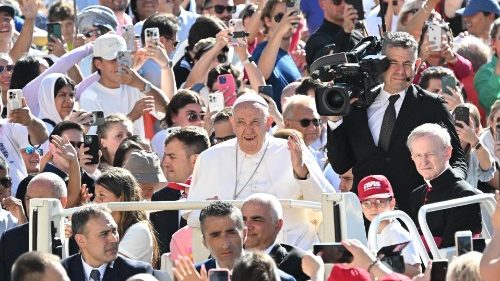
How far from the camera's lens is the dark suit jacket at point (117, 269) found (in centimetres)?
1028

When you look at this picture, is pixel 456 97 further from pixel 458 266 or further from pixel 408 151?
pixel 458 266

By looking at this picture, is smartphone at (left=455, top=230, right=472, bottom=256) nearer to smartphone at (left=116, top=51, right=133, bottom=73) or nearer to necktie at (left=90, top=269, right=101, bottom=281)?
necktie at (left=90, top=269, right=101, bottom=281)

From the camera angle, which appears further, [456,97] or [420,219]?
[456,97]

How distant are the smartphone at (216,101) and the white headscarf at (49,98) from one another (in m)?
1.30

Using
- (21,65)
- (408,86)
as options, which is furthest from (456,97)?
(21,65)

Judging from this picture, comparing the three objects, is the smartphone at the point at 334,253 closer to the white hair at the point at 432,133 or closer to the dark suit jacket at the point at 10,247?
the white hair at the point at 432,133

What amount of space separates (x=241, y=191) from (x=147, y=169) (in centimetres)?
143

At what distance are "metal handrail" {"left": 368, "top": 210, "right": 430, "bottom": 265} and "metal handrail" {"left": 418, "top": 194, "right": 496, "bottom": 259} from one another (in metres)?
0.06

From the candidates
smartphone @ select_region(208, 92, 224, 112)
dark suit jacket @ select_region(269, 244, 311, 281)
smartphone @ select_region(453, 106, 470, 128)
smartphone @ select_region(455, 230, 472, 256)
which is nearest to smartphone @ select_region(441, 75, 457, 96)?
smartphone @ select_region(453, 106, 470, 128)

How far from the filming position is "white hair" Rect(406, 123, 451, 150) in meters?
11.4

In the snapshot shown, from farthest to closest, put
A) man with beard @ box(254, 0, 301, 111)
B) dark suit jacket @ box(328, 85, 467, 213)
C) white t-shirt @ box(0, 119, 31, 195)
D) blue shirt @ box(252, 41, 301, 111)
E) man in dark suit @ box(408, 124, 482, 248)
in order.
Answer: blue shirt @ box(252, 41, 301, 111) → man with beard @ box(254, 0, 301, 111) → white t-shirt @ box(0, 119, 31, 195) → dark suit jacket @ box(328, 85, 467, 213) → man in dark suit @ box(408, 124, 482, 248)

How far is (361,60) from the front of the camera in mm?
12039

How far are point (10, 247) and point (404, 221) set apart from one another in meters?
2.82

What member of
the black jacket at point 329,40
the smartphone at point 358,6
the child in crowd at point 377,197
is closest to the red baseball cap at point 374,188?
the child in crowd at point 377,197
